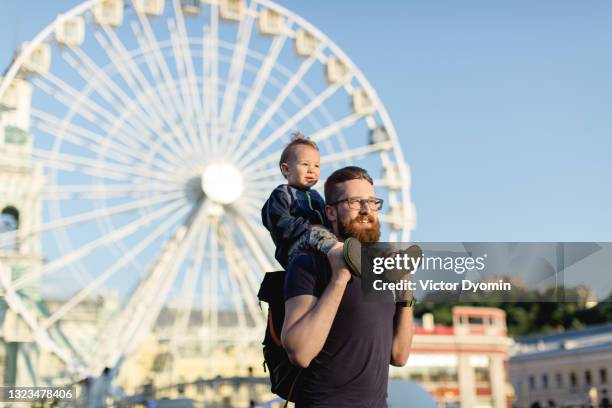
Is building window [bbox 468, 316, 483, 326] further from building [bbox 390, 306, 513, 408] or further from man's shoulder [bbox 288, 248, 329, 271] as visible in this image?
man's shoulder [bbox 288, 248, 329, 271]

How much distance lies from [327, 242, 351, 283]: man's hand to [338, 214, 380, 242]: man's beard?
72mm

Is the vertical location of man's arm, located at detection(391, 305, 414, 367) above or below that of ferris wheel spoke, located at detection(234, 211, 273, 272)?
below

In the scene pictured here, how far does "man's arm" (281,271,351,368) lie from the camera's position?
2127 millimetres

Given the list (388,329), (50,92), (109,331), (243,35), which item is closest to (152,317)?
(109,331)

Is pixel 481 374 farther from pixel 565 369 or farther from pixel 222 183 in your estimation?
pixel 222 183

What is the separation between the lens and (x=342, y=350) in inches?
88.1

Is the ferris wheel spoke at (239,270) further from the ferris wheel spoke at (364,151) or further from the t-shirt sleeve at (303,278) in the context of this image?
the t-shirt sleeve at (303,278)

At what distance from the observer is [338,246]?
2145mm

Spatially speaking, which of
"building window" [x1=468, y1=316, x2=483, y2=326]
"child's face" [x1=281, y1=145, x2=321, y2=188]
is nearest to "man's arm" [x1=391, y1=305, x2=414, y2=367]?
"child's face" [x1=281, y1=145, x2=321, y2=188]

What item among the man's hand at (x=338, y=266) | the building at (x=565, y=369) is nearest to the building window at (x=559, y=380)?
the building at (x=565, y=369)

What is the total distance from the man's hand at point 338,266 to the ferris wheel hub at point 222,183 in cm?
1932

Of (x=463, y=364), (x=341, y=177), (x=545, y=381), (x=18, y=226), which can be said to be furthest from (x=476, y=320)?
(x=341, y=177)

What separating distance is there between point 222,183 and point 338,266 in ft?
63.9

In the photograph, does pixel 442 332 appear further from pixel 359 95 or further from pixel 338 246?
pixel 338 246
